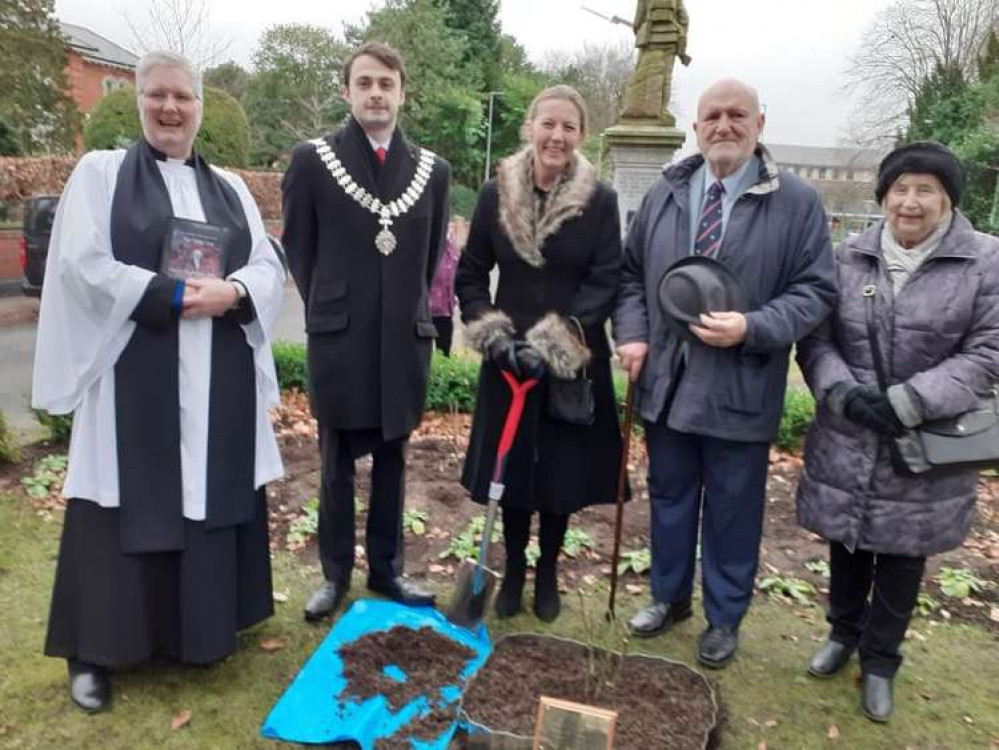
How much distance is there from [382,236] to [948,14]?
112 feet

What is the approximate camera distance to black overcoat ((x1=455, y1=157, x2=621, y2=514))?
3.04m

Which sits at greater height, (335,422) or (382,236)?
(382,236)

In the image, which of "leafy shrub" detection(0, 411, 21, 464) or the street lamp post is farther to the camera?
the street lamp post

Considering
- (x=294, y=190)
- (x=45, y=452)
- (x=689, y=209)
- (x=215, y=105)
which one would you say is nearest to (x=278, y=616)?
(x=294, y=190)

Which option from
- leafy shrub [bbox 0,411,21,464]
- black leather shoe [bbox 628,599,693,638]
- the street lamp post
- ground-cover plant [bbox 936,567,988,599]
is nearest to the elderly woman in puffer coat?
black leather shoe [bbox 628,599,693,638]

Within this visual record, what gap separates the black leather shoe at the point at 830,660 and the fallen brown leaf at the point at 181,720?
2.31 meters

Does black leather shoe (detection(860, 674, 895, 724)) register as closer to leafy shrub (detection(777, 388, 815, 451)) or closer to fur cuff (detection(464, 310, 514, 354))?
fur cuff (detection(464, 310, 514, 354))

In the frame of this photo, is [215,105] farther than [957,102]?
No


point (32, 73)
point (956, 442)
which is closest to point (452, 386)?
point (956, 442)

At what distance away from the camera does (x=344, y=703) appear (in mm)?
2711

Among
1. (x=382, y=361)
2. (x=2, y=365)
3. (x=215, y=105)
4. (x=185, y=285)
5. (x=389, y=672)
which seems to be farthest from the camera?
(x=215, y=105)

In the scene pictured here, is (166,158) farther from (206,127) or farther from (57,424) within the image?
(206,127)

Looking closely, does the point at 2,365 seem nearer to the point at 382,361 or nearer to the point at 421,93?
the point at 382,361

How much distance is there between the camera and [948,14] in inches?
1171
